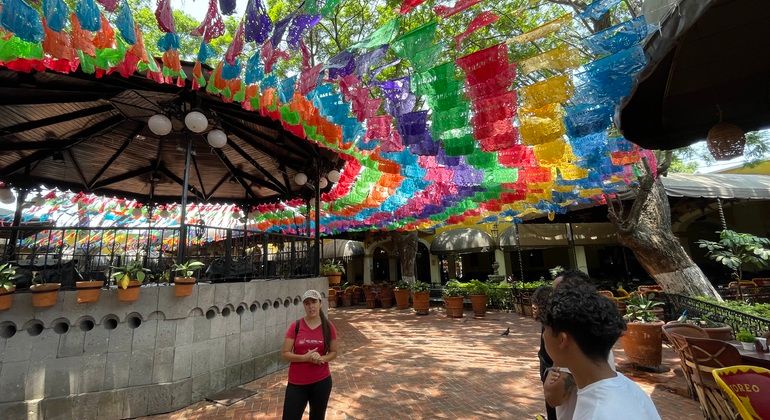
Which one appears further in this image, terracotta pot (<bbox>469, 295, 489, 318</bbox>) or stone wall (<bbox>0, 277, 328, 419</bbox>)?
terracotta pot (<bbox>469, 295, 489, 318</bbox>)

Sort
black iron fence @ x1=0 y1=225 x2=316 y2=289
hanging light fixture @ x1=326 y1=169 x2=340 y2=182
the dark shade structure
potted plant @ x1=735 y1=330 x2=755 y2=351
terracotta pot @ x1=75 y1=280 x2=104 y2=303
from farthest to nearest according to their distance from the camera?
hanging light fixture @ x1=326 y1=169 x2=340 y2=182 < black iron fence @ x1=0 y1=225 x2=316 y2=289 < terracotta pot @ x1=75 y1=280 x2=104 y2=303 < potted plant @ x1=735 y1=330 x2=755 y2=351 < the dark shade structure

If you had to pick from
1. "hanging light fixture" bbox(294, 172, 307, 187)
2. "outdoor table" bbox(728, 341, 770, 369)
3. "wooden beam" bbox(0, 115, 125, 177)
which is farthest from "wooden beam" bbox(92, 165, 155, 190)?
"outdoor table" bbox(728, 341, 770, 369)

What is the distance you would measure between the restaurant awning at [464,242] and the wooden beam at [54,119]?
45.0 ft

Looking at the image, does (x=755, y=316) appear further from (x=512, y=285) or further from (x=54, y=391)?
(x=54, y=391)

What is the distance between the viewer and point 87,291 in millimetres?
4355

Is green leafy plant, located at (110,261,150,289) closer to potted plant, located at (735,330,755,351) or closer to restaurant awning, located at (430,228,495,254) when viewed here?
potted plant, located at (735,330,755,351)

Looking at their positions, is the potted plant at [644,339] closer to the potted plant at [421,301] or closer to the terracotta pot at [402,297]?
the potted plant at [421,301]

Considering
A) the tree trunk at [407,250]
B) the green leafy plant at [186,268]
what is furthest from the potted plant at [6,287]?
the tree trunk at [407,250]

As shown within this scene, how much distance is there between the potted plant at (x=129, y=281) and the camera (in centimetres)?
448

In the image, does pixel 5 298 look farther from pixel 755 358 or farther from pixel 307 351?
pixel 755 358

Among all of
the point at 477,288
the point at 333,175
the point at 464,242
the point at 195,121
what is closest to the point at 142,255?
the point at 195,121

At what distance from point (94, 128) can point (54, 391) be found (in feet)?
17.0

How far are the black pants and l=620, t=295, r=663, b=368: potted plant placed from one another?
5.56 meters

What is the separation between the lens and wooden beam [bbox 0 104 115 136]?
6375 mm
